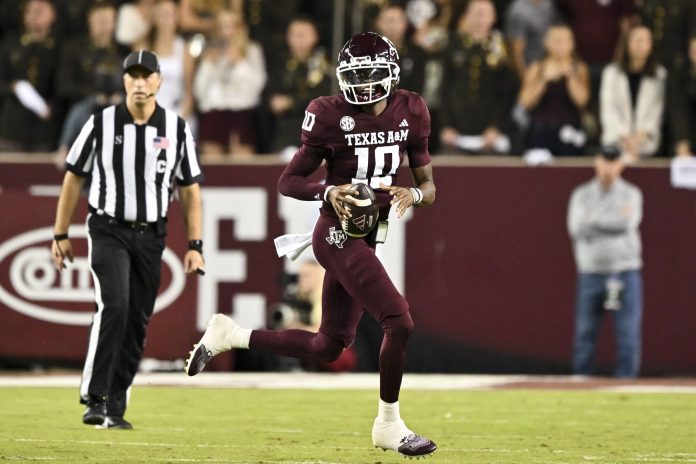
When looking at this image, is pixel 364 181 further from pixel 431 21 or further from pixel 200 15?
pixel 200 15

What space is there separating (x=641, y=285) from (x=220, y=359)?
3497 mm

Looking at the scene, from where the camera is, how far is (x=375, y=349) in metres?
12.4

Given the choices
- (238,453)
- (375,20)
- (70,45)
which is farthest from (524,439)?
(70,45)

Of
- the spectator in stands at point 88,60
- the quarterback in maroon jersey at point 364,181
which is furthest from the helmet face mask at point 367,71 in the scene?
the spectator in stands at point 88,60

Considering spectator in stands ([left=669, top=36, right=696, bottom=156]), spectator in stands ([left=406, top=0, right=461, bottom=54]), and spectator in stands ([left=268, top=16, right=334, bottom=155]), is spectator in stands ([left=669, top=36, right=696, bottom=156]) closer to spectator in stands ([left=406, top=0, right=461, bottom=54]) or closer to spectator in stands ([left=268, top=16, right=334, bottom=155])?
spectator in stands ([left=406, top=0, right=461, bottom=54])

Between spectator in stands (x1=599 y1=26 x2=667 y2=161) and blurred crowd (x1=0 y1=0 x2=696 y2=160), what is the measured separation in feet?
0.04

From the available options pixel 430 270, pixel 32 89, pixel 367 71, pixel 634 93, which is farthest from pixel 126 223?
pixel 634 93

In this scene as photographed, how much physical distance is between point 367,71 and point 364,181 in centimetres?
50

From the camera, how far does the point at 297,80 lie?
12648 millimetres

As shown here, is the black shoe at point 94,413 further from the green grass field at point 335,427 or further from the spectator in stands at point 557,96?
the spectator in stands at point 557,96

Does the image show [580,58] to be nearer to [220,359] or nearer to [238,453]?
[220,359]

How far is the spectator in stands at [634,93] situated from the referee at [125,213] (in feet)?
17.1

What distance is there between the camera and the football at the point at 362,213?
6.60m

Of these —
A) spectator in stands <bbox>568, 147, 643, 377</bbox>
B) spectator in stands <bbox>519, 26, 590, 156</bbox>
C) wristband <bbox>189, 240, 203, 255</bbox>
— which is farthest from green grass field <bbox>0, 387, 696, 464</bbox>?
spectator in stands <bbox>519, 26, 590, 156</bbox>
